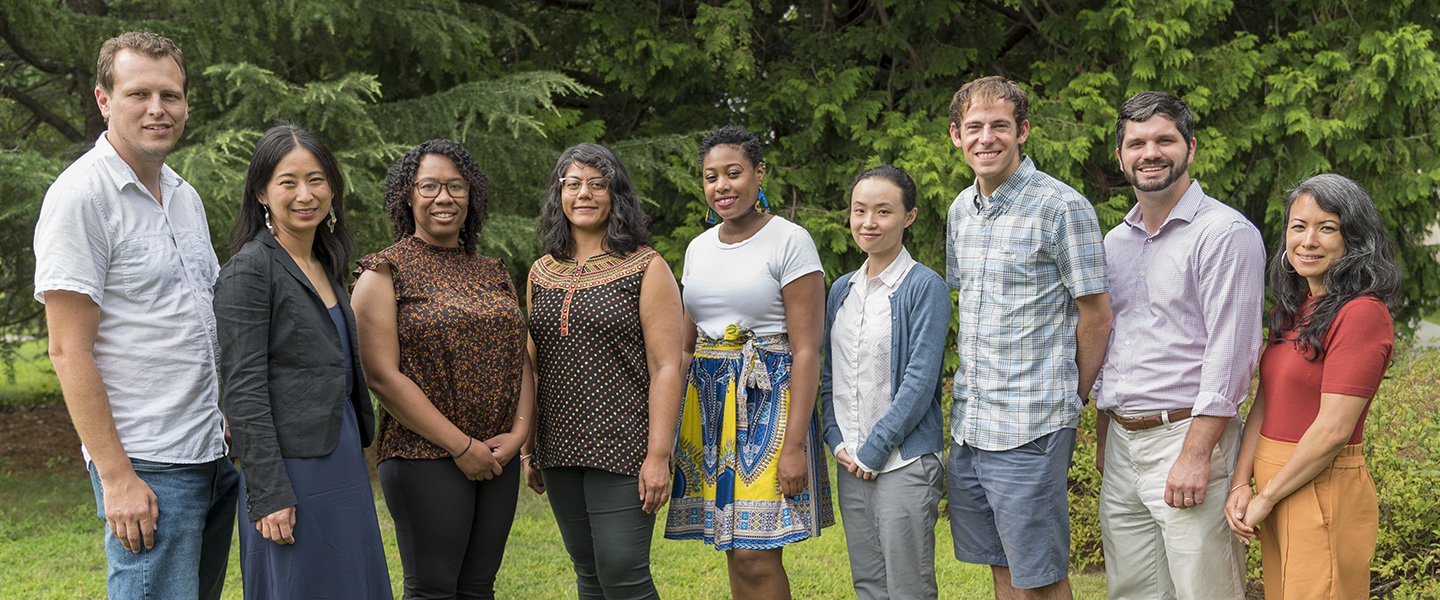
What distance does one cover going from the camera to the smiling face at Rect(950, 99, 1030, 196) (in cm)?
310

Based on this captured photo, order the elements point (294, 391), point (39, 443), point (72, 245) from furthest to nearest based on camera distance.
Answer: point (39, 443), point (294, 391), point (72, 245)

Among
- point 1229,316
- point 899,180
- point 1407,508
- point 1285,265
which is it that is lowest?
point 1407,508

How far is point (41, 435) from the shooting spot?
9250 millimetres

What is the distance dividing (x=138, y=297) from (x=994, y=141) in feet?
8.27

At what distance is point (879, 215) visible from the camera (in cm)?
329

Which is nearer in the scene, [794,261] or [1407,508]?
[794,261]

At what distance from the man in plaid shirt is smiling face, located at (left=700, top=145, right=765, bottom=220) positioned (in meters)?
0.73

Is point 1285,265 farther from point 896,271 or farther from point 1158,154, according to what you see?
point 896,271

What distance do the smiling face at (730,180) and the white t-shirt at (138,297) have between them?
1.49 m

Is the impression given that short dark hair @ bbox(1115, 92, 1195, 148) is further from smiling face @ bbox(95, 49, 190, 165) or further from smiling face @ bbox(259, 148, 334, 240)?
smiling face @ bbox(95, 49, 190, 165)

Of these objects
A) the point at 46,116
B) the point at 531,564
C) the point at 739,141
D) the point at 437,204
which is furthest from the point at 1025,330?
the point at 46,116

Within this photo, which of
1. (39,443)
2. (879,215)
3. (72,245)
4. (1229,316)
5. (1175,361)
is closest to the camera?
(72,245)

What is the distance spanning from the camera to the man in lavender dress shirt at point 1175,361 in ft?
9.36

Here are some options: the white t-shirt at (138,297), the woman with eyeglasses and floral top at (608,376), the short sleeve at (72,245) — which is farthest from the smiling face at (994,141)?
the short sleeve at (72,245)
